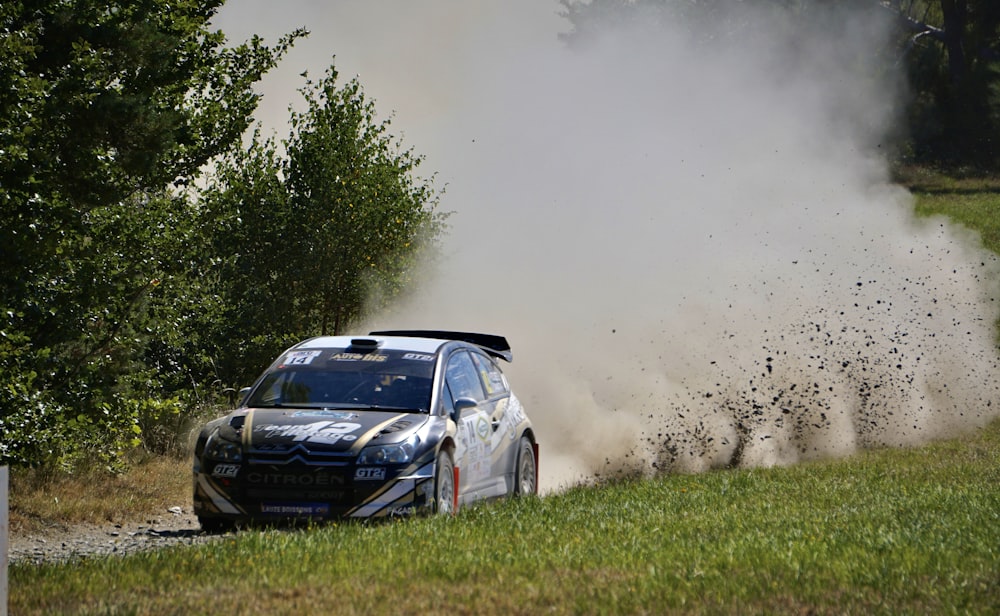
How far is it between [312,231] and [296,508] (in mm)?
11935

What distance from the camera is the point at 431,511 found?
32.4 feet

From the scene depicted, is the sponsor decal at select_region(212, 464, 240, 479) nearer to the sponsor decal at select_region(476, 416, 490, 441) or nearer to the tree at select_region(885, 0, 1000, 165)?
the sponsor decal at select_region(476, 416, 490, 441)

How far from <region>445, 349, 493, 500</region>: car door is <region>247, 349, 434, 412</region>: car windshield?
288 millimetres

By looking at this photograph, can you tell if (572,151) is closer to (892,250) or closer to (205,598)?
(892,250)

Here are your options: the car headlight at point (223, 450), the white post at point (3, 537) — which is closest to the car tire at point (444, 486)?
the car headlight at point (223, 450)

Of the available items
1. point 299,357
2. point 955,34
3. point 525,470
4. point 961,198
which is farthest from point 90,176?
point 955,34

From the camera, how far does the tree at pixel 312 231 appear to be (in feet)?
69.3

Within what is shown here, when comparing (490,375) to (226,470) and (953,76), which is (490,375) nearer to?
(226,470)

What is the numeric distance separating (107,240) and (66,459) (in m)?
2.21

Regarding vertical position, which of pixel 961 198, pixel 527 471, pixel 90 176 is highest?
pixel 961 198

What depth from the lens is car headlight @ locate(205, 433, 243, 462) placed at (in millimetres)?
9922

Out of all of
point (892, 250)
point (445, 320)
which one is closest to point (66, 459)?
point (445, 320)

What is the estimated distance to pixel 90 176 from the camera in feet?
39.2

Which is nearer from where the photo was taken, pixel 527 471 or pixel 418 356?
pixel 418 356
